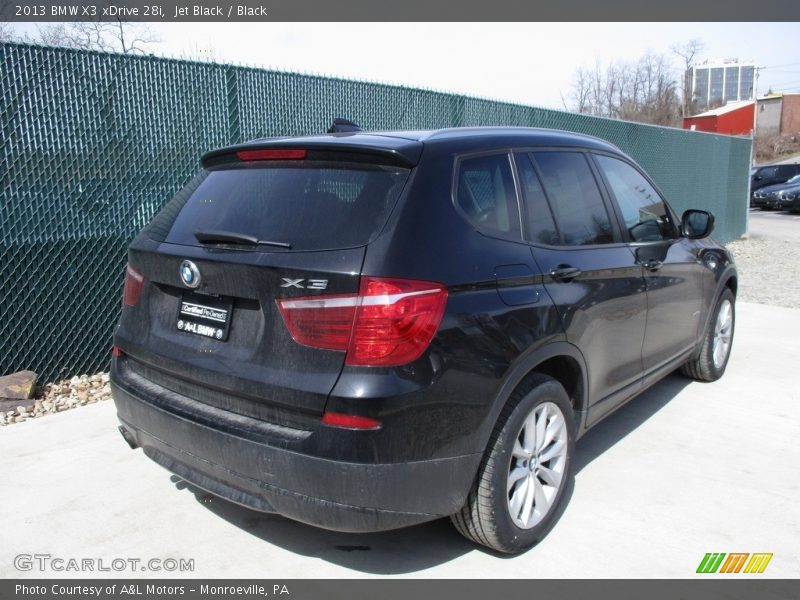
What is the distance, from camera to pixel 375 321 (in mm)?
2379

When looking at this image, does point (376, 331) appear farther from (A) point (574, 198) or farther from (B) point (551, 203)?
(A) point (574, 198)

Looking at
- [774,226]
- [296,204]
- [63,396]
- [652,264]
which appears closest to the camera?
[296,204]

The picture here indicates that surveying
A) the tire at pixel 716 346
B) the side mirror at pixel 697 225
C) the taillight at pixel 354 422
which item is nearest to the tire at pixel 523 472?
the taillight at pixel 354 422

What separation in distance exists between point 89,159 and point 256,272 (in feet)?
11.3

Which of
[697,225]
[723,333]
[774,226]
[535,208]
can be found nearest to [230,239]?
[535,208]

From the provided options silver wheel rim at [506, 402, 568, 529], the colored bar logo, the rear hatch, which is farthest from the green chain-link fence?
the colored bar logo

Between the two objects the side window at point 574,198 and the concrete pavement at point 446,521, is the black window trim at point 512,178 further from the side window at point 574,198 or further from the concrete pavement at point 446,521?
the concrete pavement at point 446,521

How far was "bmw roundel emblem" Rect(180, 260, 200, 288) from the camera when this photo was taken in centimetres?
279

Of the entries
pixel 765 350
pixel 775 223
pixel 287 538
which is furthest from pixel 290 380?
pixel 775 223

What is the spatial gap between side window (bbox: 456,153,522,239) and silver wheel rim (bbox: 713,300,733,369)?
299 centimetres

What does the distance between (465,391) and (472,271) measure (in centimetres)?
47

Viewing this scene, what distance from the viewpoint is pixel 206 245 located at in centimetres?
285

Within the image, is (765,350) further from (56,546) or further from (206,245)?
(56,546)

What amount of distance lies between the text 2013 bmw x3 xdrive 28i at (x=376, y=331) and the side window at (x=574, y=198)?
0.02 metres
